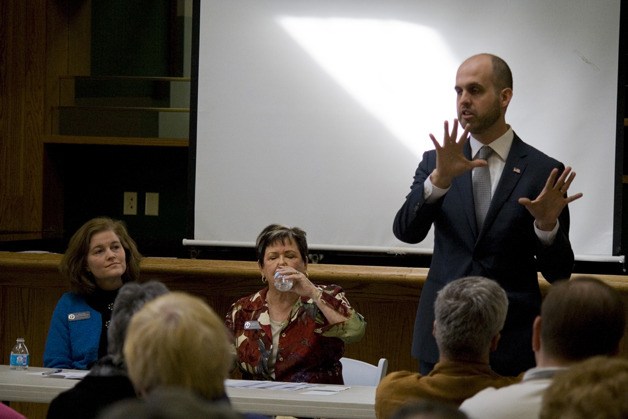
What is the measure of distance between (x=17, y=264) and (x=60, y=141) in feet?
5.33

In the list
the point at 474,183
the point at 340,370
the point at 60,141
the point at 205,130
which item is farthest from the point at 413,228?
the point at 60,141

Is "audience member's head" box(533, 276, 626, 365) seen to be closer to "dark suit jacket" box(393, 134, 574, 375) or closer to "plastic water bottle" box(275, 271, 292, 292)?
"dark suit jacket" box(393, 134, 574, 375)

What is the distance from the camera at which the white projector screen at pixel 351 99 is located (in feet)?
17.3

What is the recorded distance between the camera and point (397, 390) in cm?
242

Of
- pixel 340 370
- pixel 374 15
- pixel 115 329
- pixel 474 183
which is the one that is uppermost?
pixel 374 15

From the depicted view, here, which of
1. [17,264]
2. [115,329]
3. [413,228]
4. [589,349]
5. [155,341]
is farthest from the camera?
[17,264]

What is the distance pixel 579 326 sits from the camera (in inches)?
80.4

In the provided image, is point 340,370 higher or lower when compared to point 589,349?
lower

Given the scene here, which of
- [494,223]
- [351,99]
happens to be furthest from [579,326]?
[351,99]

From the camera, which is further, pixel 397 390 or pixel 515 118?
pixel 515 118

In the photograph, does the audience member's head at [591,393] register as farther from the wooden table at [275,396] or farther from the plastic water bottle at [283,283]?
the plastic water bottle at [283,283]

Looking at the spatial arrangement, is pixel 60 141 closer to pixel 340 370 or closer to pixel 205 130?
pixel 205 130

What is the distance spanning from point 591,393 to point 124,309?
3.86 ft

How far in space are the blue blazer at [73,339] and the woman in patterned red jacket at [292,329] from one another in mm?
500
